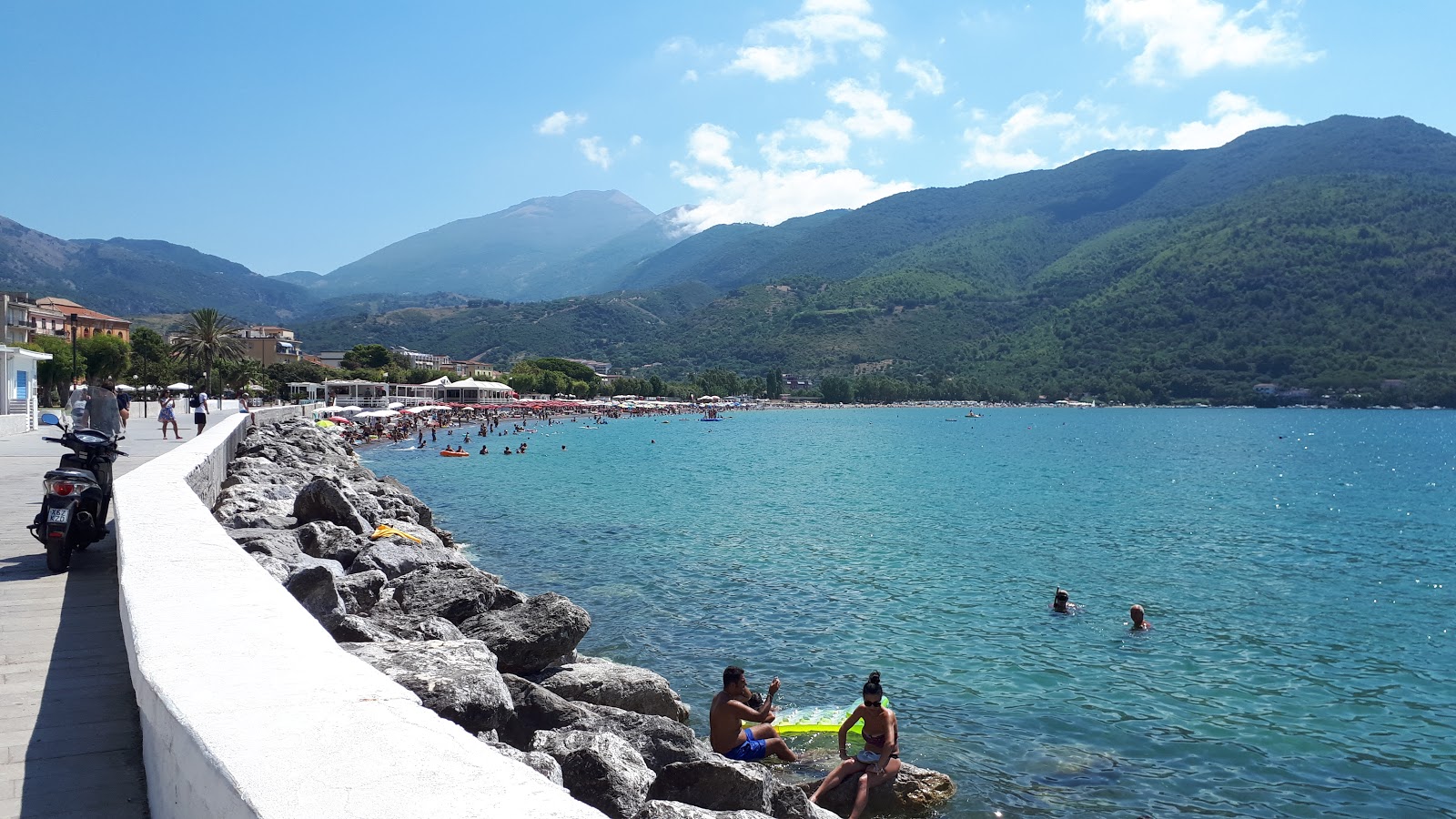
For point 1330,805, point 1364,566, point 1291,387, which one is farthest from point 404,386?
point 1291,387

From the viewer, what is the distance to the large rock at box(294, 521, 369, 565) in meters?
10.6

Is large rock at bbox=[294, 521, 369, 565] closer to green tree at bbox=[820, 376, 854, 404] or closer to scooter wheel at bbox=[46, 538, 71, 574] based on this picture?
scooter wheel at bbox=[46, 538, 71, 574]

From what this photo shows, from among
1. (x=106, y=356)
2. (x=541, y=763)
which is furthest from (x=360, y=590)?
(x=106, y=356)

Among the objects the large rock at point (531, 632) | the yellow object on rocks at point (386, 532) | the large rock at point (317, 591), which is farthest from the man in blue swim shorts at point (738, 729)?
the yellow object on rocks at point (386, 532)

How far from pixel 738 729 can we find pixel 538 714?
8.61ft

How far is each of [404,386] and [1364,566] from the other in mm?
99855

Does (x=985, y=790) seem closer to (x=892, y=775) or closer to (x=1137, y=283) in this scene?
(x=892, y=775)

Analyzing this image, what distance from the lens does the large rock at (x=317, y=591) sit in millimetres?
6164

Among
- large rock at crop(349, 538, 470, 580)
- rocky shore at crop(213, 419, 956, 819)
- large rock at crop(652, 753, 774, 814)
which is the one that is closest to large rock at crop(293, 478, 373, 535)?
rocky shore at crop(213, 419, 956, 819)

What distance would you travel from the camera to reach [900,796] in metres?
8.00

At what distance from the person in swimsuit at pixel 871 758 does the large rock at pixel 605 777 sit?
11.0 ft

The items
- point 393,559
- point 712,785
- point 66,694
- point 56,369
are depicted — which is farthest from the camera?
point 56,369

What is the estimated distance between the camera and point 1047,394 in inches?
6718

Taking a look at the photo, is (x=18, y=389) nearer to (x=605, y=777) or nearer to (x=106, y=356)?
(x=605, y=777)
